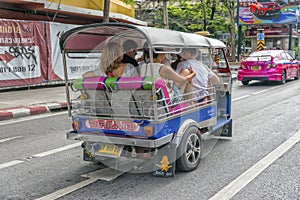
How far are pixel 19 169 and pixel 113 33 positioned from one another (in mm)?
2383

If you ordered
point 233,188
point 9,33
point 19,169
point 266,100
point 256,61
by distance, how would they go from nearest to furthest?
point 233,188
point 19,169
point 266,100
point 9,33
point 256,61

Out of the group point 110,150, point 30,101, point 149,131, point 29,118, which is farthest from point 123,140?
point 30,101

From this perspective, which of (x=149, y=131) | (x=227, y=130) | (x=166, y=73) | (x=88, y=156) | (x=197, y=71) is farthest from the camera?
(x=227, y=130)

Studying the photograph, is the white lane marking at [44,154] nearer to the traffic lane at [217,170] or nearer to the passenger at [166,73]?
the traffic lane at [217,170]

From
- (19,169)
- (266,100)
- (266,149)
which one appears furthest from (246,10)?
(19,169)

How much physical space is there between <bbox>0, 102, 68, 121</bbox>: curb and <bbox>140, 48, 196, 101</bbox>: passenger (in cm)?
586

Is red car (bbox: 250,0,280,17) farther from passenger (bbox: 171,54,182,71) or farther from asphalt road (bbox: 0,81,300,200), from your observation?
passenger (bbox: 171,54,182,71)

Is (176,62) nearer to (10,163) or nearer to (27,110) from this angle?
(10,163)

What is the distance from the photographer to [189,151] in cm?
480

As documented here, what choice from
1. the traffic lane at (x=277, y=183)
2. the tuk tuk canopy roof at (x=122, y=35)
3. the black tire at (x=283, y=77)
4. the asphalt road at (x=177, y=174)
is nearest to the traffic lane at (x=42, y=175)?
the asphalt road at (x=177, y=174)

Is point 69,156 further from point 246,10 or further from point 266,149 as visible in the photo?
point 246,10

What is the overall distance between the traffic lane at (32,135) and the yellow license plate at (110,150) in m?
1.85

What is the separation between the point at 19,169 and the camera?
5.19 m

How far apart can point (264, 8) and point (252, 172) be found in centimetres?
2743
